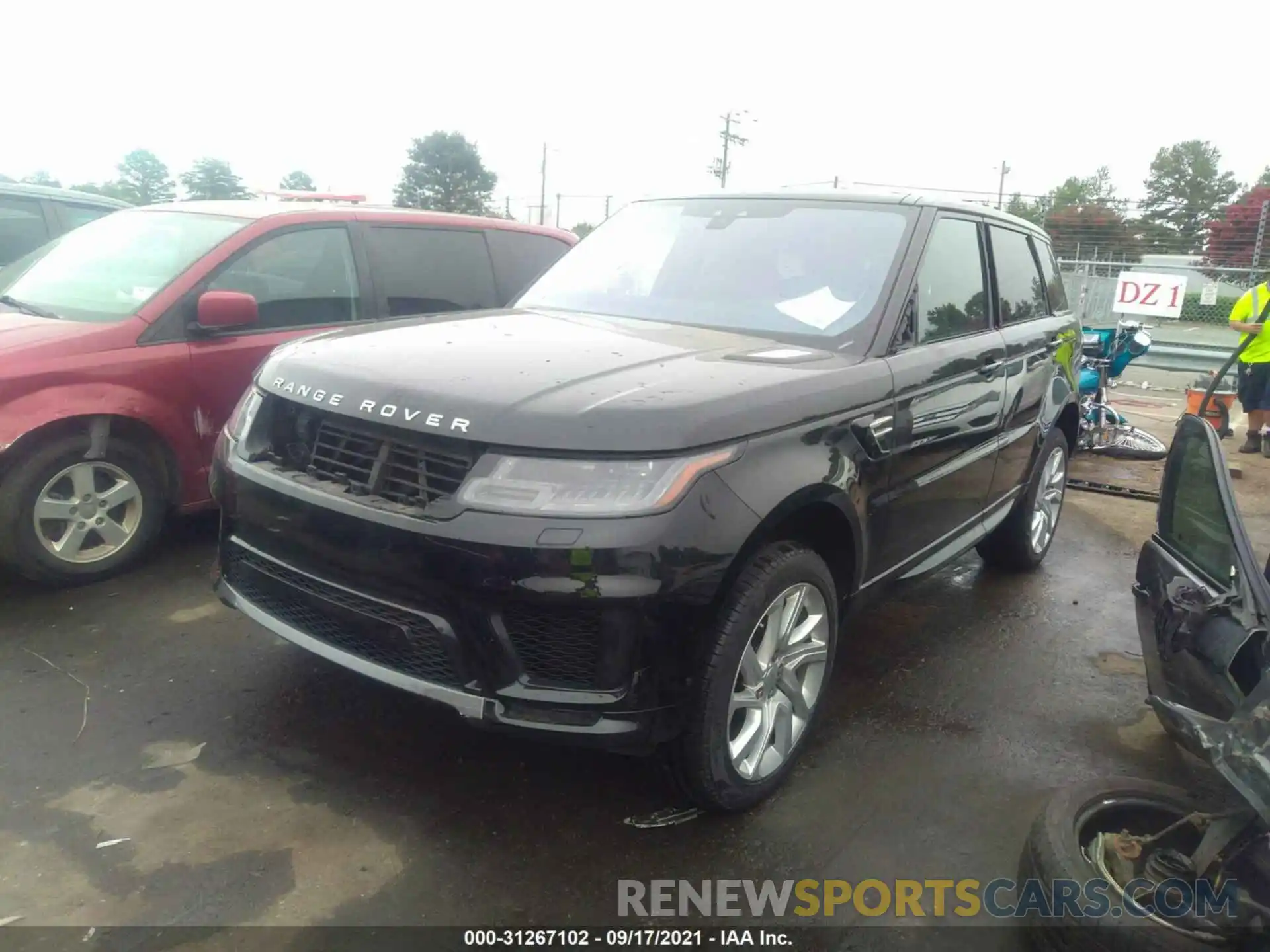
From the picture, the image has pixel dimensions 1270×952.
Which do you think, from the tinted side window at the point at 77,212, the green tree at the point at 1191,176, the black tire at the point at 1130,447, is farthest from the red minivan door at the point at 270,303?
the green tree at the point at 1191,176

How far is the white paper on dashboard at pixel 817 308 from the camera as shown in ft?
10.7

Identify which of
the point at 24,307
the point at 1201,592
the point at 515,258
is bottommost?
the point at 1201,592

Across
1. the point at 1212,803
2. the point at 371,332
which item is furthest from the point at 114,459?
the point at 1212,803

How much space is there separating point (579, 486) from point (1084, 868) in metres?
1.48

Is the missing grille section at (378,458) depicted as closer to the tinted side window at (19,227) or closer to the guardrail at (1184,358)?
the tinted side window at (19,227)

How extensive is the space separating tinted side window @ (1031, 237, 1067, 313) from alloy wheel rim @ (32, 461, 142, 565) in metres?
4.62

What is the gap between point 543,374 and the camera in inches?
102

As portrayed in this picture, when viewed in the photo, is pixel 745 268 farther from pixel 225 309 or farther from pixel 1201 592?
pixel 225 309

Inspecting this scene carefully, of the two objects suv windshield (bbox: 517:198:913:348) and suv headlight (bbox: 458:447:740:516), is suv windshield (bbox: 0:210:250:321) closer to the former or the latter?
suv windshield (bbox: 517:198:913:348)

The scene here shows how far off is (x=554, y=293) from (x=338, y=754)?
77.6 inches

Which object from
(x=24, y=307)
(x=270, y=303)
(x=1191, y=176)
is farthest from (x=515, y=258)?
(x=1191, y=176)

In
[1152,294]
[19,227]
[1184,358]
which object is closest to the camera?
[19,227]

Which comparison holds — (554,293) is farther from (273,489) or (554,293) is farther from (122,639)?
(122,639)

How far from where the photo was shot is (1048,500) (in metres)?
5.21
